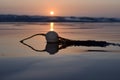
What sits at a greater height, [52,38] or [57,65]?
[57,65]

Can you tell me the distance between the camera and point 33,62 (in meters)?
14.0

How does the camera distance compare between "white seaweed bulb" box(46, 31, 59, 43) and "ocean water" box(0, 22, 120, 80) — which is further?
"white seaweed bulb" box(46, 31, 59, 43)

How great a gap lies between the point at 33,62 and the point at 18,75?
281 cm

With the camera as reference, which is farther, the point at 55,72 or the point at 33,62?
the point at 33,62

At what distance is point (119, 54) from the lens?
16.2 metres

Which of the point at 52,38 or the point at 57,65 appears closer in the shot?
the point at 57,65

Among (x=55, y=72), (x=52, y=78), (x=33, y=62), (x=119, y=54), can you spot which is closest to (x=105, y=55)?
(x=119, y=54)

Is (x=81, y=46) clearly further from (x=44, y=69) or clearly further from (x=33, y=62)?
(x=44, y=69)

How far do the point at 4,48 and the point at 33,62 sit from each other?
190 inches

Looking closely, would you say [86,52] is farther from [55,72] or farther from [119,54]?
[55,72]

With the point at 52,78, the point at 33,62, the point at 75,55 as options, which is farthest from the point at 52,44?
the point at 52,78


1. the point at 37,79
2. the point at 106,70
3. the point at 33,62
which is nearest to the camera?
the point at 37,79

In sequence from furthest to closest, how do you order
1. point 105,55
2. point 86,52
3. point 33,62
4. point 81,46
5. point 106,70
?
1. point 81,46
2. point 86,52
3. point 105,55
4. point 33,62
5. point 106,70

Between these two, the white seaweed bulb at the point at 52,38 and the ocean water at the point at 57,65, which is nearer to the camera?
the ocean water at the point at 57,65
